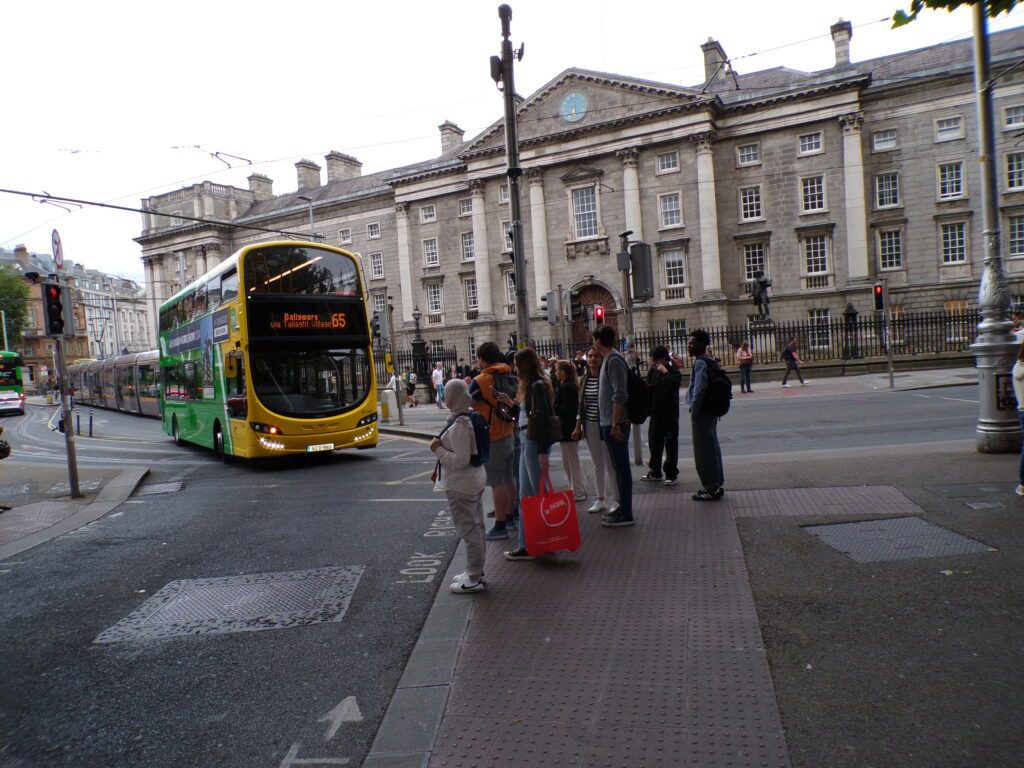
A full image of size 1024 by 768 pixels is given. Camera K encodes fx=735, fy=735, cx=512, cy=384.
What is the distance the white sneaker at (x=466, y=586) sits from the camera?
5.27 meters

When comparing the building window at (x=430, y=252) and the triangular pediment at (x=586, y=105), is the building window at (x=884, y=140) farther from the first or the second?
the building window at (x=430, y=252)

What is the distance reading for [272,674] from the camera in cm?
418

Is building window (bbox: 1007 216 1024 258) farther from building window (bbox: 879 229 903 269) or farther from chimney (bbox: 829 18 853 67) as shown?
chimney (bbox: 829 18 853 67)

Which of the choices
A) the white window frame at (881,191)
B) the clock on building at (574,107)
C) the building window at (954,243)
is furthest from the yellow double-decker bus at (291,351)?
the building window at (954,243)

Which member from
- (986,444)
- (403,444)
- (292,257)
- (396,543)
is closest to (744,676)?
(396,543)

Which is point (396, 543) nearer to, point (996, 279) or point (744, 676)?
point (744, 676)

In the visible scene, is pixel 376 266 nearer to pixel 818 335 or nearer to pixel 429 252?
pixel 429 252

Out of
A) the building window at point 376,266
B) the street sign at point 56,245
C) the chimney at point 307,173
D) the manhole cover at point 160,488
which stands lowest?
the manhole cover at point 160,488

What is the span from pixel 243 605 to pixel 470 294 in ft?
144

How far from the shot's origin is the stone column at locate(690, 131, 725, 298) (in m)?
39.9

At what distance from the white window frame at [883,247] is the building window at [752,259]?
228 inches

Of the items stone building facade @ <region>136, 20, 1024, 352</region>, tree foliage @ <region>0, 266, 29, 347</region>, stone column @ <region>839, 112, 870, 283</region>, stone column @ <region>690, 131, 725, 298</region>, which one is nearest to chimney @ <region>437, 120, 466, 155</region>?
stone building facade @ <region>136, 20, 1024, 352</region>

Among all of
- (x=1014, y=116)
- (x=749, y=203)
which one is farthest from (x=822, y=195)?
(x=1014, y=116)

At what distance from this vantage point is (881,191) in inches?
1529
